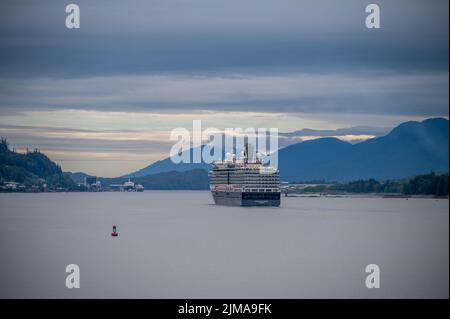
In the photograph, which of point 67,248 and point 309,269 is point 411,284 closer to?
point 309,269

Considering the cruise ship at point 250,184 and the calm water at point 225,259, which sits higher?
the cruise ship at point 250,184

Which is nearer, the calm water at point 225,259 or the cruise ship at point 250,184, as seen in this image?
the calm water at point 225,259

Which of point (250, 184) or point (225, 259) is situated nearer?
point (225, 259)
